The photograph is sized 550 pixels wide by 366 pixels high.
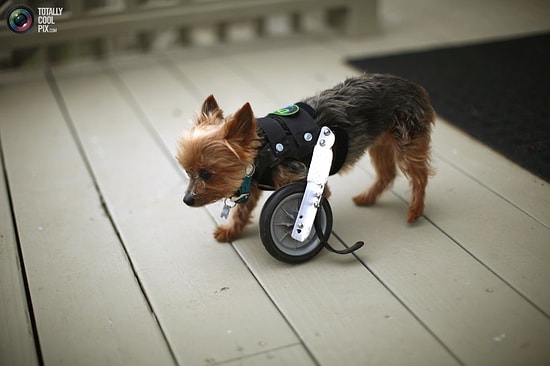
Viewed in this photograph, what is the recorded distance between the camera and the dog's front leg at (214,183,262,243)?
2.76 meters

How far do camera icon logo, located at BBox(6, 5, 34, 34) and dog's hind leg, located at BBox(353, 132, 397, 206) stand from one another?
7.37 ft

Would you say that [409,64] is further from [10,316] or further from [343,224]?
[10,316]

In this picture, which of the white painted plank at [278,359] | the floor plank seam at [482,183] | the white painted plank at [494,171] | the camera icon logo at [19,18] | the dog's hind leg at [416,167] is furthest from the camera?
the camera icon logo at [19,18]

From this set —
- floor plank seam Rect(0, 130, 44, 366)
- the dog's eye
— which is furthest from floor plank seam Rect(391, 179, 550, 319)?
→ floor plank seam Rect(0, 130, 44, 366)

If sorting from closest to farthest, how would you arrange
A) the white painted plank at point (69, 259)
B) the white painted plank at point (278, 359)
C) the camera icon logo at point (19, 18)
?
the white painted plank at point (278, 359) → the white painted plank at point (69, 259) → the camera icon logo at point (19, 18)

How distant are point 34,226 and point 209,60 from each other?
6.92 ft

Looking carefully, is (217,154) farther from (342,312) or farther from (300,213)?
(342,312)

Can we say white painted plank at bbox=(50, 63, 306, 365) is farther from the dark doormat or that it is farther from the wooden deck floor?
the dark doormat

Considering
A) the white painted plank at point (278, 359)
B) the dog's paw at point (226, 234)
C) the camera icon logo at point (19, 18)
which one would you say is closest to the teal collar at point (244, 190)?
the dog's paw at point (226, 234)

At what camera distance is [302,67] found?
178 inches

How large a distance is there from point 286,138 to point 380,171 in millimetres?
684

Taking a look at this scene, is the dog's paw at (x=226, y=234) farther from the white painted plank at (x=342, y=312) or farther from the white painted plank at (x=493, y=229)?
the white painted plank at (x=493, y=229)

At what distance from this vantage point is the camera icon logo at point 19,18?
3.84 metres

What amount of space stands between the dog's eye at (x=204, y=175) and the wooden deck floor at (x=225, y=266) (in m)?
0.41
